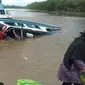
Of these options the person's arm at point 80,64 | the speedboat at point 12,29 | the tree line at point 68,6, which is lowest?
the tree line at point 68,6

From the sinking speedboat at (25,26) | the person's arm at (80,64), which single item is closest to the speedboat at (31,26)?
the sinking speedboat at (25,26)

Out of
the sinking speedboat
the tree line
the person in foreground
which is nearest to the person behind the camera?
the person in foreground

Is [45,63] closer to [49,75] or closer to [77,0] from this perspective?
[49,75]

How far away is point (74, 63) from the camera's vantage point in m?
4.62

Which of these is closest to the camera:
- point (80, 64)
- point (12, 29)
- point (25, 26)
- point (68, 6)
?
point (80, 64)

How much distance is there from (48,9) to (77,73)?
123156mm

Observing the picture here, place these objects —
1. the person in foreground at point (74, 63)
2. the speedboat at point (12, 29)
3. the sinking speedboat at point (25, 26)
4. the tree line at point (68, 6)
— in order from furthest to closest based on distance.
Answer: the tree line at point (68, 6) → the sinking speedboat at point (25, 26) → the speedboat at point (12, 29) → the person in foreground at point (74, 63)

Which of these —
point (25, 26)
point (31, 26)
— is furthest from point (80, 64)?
point (31, 26)

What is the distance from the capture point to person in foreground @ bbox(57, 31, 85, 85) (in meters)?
4.54

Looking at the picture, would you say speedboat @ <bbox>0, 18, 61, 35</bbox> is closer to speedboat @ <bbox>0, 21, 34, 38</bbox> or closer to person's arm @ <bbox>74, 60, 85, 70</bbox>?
speedboat @ <bbox>0, 21, 34, 38</bbox>

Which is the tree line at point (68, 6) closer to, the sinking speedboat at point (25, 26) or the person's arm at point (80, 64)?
the sinking speedboat at point (25, 26)

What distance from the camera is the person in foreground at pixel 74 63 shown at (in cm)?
454

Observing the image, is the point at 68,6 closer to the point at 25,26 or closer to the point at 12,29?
the point at 25,26

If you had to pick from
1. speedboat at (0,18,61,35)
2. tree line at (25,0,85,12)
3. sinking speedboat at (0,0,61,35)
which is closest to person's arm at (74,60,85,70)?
sinking speedboat at (0,0,61,35)
